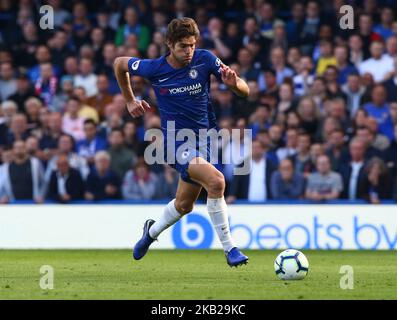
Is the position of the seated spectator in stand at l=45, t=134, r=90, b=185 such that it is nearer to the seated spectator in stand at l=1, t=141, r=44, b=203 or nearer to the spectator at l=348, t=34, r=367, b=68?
the seated spectator in stand at l=1, t=141, r=44, b=203

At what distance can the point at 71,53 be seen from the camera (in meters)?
19.2

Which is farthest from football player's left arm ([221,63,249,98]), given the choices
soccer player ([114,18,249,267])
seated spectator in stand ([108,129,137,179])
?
seated spectator in stand ([108,129,137,179])

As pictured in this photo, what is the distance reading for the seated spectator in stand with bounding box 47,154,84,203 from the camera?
638 inches

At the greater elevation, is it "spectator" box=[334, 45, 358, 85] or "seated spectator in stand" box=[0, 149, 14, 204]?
"spectator" box=[334, 45, 358, 85]

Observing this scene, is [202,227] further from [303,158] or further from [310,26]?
[310,26]

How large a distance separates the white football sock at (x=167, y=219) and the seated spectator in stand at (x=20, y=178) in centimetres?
556

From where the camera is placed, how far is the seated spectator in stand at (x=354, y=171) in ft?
51.5

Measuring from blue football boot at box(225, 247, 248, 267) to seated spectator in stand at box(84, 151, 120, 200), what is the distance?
251 inches

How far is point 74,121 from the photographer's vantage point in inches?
697
